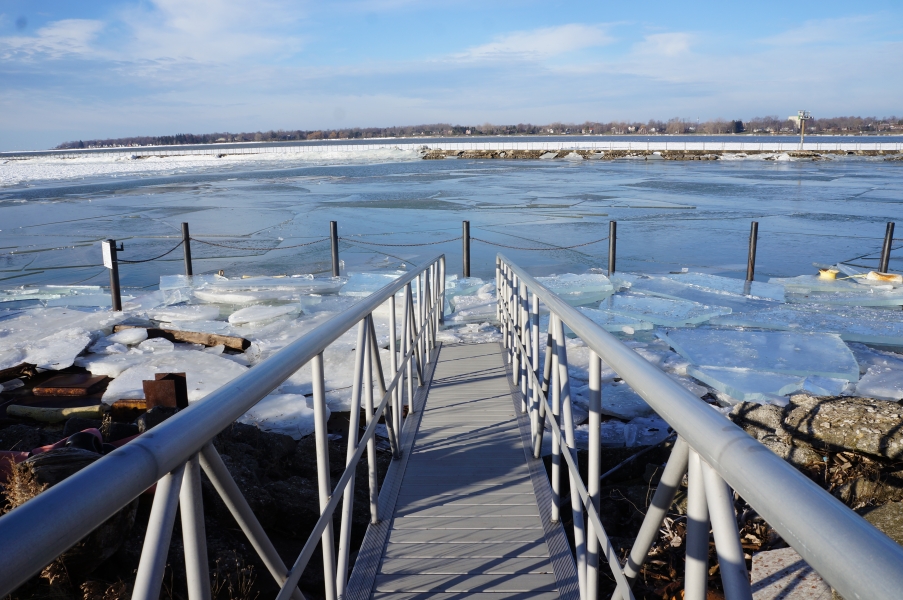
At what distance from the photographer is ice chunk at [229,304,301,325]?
391 inches

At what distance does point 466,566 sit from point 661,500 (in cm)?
168

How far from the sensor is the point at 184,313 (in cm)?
1027

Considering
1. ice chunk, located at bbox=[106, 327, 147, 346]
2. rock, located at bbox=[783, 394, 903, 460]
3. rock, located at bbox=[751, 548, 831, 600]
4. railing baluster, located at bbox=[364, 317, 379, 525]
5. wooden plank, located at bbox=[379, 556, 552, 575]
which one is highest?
railing baluster, located at bbox=[364, 317, 379, 525]

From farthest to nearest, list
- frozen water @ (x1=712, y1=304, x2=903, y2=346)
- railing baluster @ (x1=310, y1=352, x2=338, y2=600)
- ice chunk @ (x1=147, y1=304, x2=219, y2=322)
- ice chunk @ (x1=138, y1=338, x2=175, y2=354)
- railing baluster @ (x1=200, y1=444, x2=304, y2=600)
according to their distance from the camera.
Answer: ice chunk @ (x1=147, y1=304, x2=219, y2=322) < frozen water @ (x1=712, y1=304, x2=903, y2=346) < ice chunk @ (x1=138, y1=338, x2=175, y2=354) < railing baluster @ (x1=310, y1=352, x2=338, y2=600) < railing baluster @ (x1=200, y1=444, x2=304, y2=600)

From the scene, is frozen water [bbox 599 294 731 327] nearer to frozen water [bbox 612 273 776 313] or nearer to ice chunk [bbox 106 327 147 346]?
frozen water [bbox 612 273 776 313]

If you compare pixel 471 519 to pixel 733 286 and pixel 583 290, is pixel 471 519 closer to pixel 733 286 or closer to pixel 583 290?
pixel 583 290

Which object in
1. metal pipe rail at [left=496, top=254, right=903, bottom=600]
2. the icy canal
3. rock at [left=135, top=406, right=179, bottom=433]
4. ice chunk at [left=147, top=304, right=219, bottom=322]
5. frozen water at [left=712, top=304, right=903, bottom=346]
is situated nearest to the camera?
metal pipe rail at [left=496, top=254, right=903, bottom=600]

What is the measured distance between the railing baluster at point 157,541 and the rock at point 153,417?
373cm

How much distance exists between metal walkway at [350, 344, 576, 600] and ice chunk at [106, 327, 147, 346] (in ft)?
16.8

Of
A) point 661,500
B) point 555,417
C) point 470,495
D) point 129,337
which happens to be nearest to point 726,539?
point 661,500

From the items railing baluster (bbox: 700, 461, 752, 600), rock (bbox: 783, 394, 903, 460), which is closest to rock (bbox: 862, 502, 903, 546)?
rock (bbox: 783, 394, 903, 460)

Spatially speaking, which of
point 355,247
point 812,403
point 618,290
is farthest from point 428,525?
point 355,247

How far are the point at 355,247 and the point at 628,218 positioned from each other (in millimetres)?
8762

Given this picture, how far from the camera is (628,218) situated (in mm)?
20969
